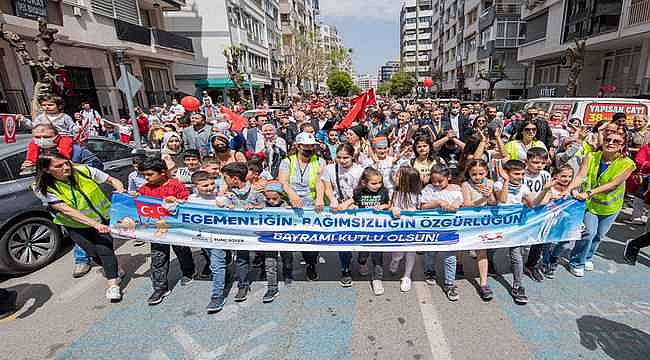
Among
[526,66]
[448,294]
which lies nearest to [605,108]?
[448,294]

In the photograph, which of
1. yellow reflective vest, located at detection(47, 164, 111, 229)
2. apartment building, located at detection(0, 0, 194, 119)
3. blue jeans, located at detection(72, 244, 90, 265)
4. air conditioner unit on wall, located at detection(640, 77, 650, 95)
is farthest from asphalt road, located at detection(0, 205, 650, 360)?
air conditioner unit on wall, located at detection(640, 77, 650, 95)

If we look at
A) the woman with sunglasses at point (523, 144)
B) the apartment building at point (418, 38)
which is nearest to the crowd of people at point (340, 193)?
the woman with sunglasses at point (523, 144)

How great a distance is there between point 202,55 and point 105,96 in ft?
46.7

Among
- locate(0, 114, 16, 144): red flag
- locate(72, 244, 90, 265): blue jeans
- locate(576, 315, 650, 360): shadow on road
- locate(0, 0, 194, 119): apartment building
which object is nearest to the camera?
locate(576, 315, 650, 360): shadow on road

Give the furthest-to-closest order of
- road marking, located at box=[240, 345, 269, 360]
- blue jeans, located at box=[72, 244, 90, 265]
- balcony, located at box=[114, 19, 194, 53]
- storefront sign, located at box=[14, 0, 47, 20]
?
balcony, located at box=[114, 19, 194, 53] → storefront sign, located at box=[14, 0, 47, 20] → blue jeans, located at box=[72, 244, 90, 265] → road marking, located at box=[240, 345, 269, 360]

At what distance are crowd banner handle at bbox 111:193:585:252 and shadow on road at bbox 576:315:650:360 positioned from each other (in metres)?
0.90

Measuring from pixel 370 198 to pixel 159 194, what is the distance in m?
2.33

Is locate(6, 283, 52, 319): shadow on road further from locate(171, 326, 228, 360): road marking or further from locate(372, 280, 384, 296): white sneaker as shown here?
locate(372, 280, 384, 296): white sneaker

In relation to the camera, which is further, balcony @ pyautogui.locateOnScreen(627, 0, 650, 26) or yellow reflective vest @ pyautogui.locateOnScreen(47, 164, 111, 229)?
balcony @ pyautogui.locateOnScreen(627, 0, 650, 26)

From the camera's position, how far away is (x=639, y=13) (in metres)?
14.2

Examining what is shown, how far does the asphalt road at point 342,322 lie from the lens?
9.68ft

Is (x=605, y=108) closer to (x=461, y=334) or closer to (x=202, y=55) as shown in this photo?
(x=461, y=334)

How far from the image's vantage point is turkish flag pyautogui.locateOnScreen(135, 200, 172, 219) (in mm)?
3607

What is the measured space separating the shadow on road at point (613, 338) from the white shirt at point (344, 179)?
260cm
